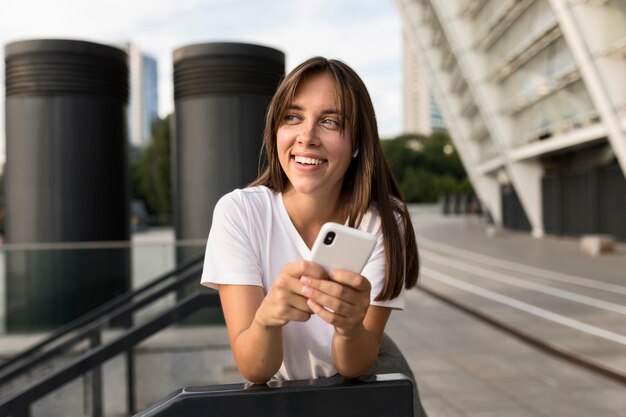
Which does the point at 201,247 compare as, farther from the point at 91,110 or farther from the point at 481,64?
the point at 481,64

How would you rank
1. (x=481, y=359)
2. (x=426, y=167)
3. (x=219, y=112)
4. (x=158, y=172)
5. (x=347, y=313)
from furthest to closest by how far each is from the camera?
1. (x=426, y=167)
2. (x=158, y=172)
3. (x=219, y=112)
4. (x=481, y=359)
5. (x=347, y=313)

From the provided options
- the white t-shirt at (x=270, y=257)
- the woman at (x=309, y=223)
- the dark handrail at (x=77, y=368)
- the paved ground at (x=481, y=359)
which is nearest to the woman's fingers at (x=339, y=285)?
the woman at (x=309, y=223)

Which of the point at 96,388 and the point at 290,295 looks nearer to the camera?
the point at 290,295

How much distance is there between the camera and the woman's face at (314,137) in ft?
5.13

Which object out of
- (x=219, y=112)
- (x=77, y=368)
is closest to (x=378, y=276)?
(x=77, y=368)

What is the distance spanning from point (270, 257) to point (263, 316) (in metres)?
0.37

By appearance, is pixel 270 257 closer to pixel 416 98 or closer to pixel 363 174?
pixel 363 174

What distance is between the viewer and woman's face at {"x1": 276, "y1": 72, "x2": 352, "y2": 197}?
5.13ft

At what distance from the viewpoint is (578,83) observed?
78.1 ft

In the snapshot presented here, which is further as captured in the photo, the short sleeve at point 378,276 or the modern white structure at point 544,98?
the modern white structure at point 544,98

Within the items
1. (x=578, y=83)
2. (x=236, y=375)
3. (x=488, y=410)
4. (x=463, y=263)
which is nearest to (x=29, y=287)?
(x=236, y=375)

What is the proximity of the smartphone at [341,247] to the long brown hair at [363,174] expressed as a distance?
42cm

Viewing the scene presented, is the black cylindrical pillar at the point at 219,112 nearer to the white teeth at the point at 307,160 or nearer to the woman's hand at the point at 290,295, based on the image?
the white teeth at the point at 307,160

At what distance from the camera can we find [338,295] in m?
1.18
